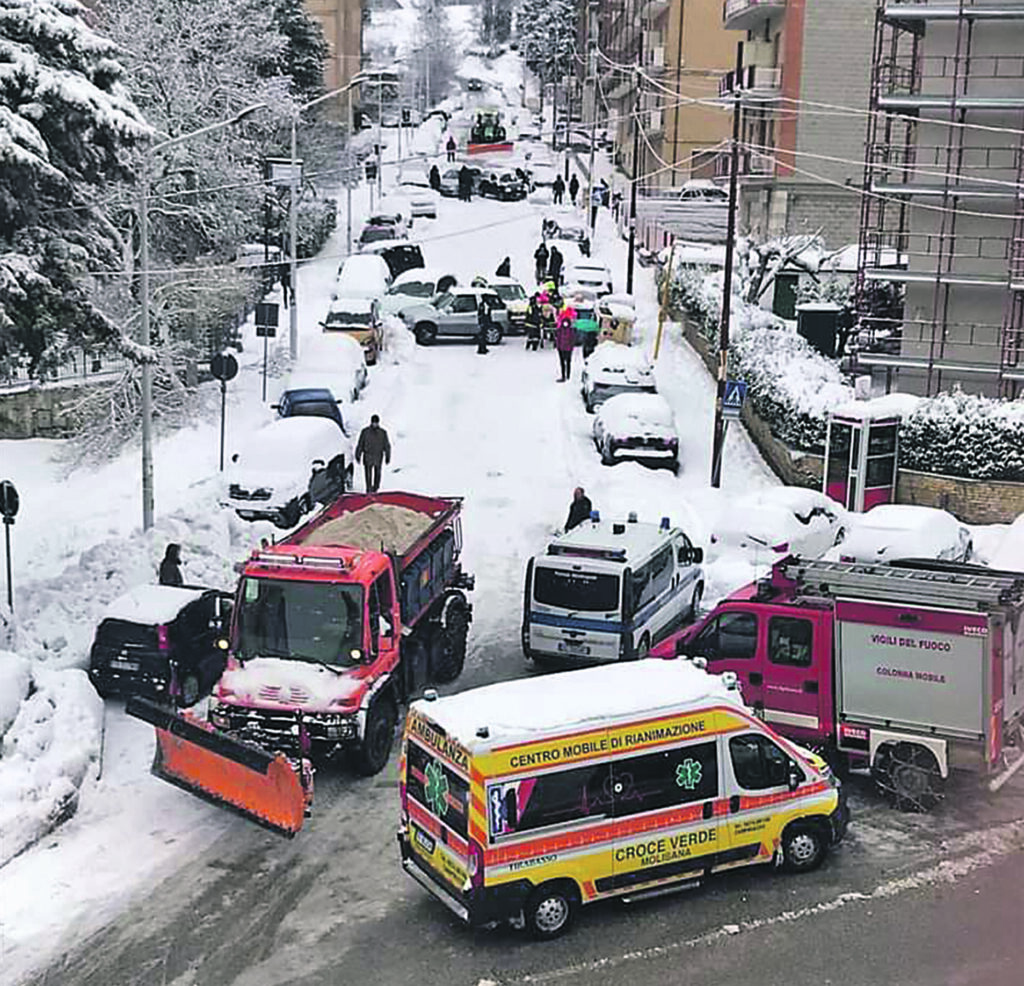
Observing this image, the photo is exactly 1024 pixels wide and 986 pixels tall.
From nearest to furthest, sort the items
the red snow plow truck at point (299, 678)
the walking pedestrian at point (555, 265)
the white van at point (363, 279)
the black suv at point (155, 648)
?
the red snow plow truck at point (299, 678) < the black suv at point (155, 648) < the white van at point (363, 279) < the walking pedestrian at point (555, 265)

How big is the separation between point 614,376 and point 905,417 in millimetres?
8910

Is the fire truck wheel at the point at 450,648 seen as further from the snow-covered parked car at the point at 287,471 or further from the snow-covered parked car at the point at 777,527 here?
the snow-covered parked car at the point at 287,471

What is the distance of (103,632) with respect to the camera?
59.8 feet

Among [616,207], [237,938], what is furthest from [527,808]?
[616,207]

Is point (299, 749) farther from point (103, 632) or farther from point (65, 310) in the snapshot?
point (65, 310)

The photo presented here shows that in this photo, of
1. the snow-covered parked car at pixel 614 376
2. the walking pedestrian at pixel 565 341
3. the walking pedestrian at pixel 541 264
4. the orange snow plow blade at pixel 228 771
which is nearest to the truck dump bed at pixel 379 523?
the orange snow plow blade at pixel 228 771

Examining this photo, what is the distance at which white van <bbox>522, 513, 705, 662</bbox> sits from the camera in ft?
64.6

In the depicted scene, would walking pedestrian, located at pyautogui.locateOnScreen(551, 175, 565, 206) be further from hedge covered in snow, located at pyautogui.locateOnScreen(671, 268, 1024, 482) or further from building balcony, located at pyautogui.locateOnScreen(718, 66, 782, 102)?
hedge covered in snow, located at pyautogui.locateOnScreen(671, 268, 1024, 482)

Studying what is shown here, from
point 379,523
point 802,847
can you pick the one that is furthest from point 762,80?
point 802,847

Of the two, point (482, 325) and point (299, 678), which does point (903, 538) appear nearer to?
point (299, 678)

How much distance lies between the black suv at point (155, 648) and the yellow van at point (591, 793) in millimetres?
5545

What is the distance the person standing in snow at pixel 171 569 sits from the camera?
20438 mm

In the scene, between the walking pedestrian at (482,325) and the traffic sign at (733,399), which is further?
the walking pedestrian at (482,325)

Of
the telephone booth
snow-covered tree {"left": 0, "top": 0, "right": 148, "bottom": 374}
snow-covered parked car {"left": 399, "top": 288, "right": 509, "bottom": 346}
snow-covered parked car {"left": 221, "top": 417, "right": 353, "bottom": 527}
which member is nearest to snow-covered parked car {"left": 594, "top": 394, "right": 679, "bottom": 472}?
the telephone booth
